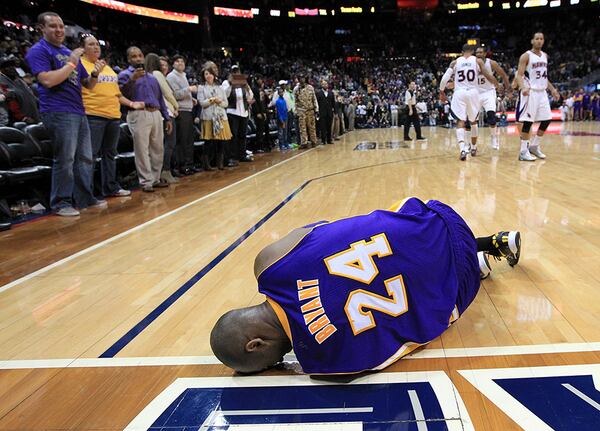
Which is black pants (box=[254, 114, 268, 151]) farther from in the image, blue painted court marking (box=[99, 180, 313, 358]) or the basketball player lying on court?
the basketball player lying on court

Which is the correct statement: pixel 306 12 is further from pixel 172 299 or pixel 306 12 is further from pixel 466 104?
pixel 172 299

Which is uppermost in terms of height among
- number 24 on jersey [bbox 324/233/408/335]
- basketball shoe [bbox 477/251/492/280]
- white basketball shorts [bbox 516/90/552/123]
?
white basketball shorts [bbox 516/90/552/123]

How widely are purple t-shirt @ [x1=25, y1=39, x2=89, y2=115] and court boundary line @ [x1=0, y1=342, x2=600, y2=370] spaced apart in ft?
10.9

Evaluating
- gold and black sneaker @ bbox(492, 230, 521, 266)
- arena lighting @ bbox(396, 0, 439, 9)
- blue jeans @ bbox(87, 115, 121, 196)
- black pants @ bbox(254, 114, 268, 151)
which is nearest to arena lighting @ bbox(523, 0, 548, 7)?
arena lighting @ bbox(396, 0, 439, 9)

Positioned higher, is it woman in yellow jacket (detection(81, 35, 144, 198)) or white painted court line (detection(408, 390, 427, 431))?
woman in yellow jacket (detection(81, 35, 144, 198))

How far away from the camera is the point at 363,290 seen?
149 centimetres

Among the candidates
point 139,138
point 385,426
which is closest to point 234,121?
point 139,138

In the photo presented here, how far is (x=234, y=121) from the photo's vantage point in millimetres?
8430

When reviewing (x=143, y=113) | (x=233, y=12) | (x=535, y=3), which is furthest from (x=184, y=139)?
(x=535, y=3)

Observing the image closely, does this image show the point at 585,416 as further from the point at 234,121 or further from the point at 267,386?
the point at 234,121

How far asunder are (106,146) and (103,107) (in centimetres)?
49

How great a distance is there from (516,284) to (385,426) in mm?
1338

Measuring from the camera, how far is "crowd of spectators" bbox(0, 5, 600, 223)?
189 inches

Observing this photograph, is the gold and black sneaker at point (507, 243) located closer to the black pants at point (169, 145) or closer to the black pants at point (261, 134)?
the black pants at point (169, 145)
